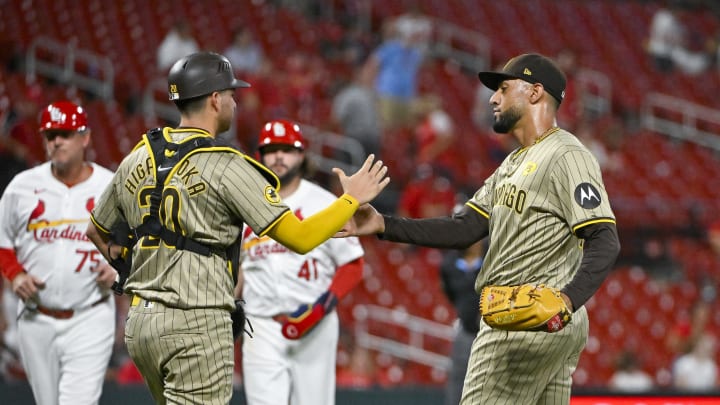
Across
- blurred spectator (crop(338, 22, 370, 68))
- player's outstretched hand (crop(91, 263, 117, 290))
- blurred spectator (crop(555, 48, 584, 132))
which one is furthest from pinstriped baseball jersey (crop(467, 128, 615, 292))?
Result: blurred spectator (crop(338, 22, 370, 68))

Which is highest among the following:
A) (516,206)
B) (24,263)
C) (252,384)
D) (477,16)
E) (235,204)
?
(235,204)

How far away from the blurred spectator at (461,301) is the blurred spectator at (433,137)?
4.58 metres

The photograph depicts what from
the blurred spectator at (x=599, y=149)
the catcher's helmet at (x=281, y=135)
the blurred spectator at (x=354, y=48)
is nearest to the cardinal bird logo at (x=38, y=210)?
the catcher's helmet at (x=281, y=135)

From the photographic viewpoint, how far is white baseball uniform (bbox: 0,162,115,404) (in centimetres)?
652

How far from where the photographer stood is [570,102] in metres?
14.9

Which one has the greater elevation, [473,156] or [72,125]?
[72,125]

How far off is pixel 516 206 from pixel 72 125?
9.04 ft

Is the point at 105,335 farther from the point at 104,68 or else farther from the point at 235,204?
the point at 104,68

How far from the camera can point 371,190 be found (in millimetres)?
4977

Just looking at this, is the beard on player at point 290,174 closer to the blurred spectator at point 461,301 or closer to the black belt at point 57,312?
the black belt at point 57,312

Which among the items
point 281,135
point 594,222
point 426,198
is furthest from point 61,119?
point 426,198

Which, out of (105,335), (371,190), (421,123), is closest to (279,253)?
(105,335)

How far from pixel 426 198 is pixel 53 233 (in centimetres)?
594

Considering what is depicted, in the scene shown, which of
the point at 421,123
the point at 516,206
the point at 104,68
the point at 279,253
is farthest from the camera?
the point at 421,123
